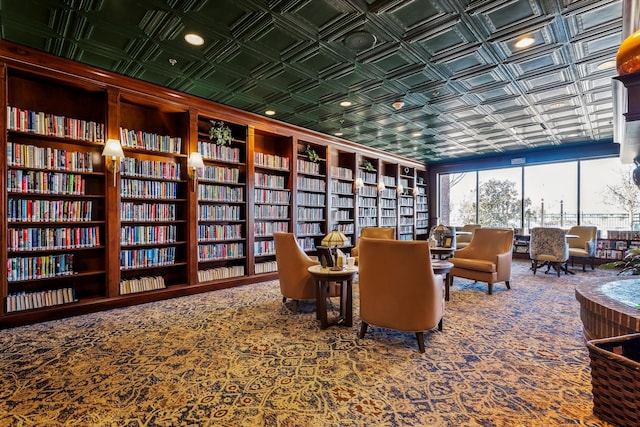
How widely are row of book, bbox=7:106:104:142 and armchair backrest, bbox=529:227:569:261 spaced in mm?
7740

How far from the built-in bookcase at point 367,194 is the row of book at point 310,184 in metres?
1.29

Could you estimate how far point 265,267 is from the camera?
586 centimetres

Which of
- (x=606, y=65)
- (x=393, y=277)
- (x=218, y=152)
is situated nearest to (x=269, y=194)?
(x=218, y=152)

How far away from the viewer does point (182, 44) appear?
3.37m

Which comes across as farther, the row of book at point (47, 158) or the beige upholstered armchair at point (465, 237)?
the beige upholstered armchair at point (465, 237)

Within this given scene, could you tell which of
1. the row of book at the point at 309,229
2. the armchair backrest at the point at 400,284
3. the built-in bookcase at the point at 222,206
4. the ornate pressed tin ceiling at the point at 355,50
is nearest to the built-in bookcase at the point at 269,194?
the built-in bookcase at the point at 222,206

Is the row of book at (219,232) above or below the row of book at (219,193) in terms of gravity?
below

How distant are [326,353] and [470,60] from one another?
12.2ft

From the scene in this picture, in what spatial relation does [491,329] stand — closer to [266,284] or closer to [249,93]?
[266,284]

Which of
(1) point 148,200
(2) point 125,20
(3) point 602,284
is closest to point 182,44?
(2) point 125,20

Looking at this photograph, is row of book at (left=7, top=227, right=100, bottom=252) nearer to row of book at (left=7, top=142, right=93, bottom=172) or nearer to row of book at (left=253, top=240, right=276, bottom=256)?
row of book at (left=7, top=142, right=93, bottom=172)

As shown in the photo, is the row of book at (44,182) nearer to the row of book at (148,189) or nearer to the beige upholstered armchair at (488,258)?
the row of book at (148,189)

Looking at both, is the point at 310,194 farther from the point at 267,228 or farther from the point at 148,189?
the point at 148,189

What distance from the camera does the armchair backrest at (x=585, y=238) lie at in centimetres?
659
